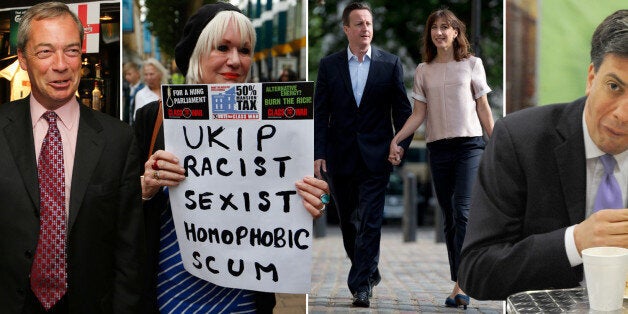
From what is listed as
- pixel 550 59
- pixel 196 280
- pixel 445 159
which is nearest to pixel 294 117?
pixel 196 280

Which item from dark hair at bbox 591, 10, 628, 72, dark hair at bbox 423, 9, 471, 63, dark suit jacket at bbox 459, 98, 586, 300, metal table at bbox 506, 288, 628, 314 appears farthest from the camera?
dark hair at bbox 423, 9, 471, 63

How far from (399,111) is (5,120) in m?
3.45

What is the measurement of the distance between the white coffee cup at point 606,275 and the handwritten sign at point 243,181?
1.06 metres

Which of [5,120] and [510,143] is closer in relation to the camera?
[510,143]

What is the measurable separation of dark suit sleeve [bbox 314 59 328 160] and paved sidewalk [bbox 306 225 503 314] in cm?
101

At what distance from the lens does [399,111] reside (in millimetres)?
6066

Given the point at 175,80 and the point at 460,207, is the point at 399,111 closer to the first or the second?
the point at 460,207

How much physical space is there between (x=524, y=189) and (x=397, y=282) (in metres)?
5.52

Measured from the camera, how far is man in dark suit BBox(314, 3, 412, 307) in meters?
6.03

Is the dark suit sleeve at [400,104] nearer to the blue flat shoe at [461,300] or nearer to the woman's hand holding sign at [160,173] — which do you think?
the blue flat shoe at [461,300]

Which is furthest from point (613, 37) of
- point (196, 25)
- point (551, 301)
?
point (196, 25)

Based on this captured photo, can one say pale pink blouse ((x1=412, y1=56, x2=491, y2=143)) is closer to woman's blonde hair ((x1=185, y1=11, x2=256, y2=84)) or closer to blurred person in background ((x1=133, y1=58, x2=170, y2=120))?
blurred person in background ((x1=133, y1=58, x2=170, y2=120))

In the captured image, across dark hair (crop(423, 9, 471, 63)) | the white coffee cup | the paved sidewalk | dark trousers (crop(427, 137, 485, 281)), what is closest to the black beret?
the white coffee cup

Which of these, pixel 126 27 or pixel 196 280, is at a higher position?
pixel 126 27
